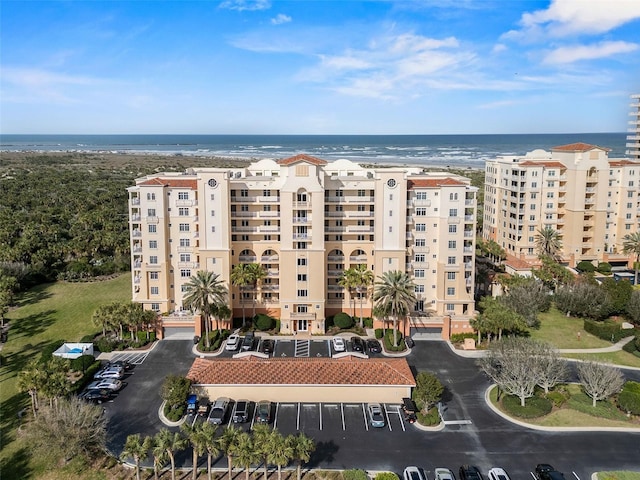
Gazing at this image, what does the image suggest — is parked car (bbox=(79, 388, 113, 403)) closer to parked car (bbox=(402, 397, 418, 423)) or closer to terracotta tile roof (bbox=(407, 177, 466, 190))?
parked car (bbox=(402, 397, 418, 423))

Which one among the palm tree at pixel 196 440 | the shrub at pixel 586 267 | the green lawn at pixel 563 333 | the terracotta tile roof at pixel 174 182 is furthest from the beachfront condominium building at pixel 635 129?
the palm tree at pixel 196 440

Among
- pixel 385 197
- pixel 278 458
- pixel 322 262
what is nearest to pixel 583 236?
pixel 385 197

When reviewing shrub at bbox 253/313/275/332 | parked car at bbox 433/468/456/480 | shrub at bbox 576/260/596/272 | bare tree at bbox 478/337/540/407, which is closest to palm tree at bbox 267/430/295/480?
parked car at bbox 433/468/456/480

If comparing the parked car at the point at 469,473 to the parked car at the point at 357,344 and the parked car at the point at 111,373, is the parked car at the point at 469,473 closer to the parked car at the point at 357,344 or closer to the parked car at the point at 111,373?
the parked car at the point at 357,344

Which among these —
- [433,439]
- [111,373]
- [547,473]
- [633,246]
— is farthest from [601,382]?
[111,373]

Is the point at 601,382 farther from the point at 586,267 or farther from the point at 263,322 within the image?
the point at 586,267

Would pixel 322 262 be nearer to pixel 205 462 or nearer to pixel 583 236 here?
pixel 205 462
